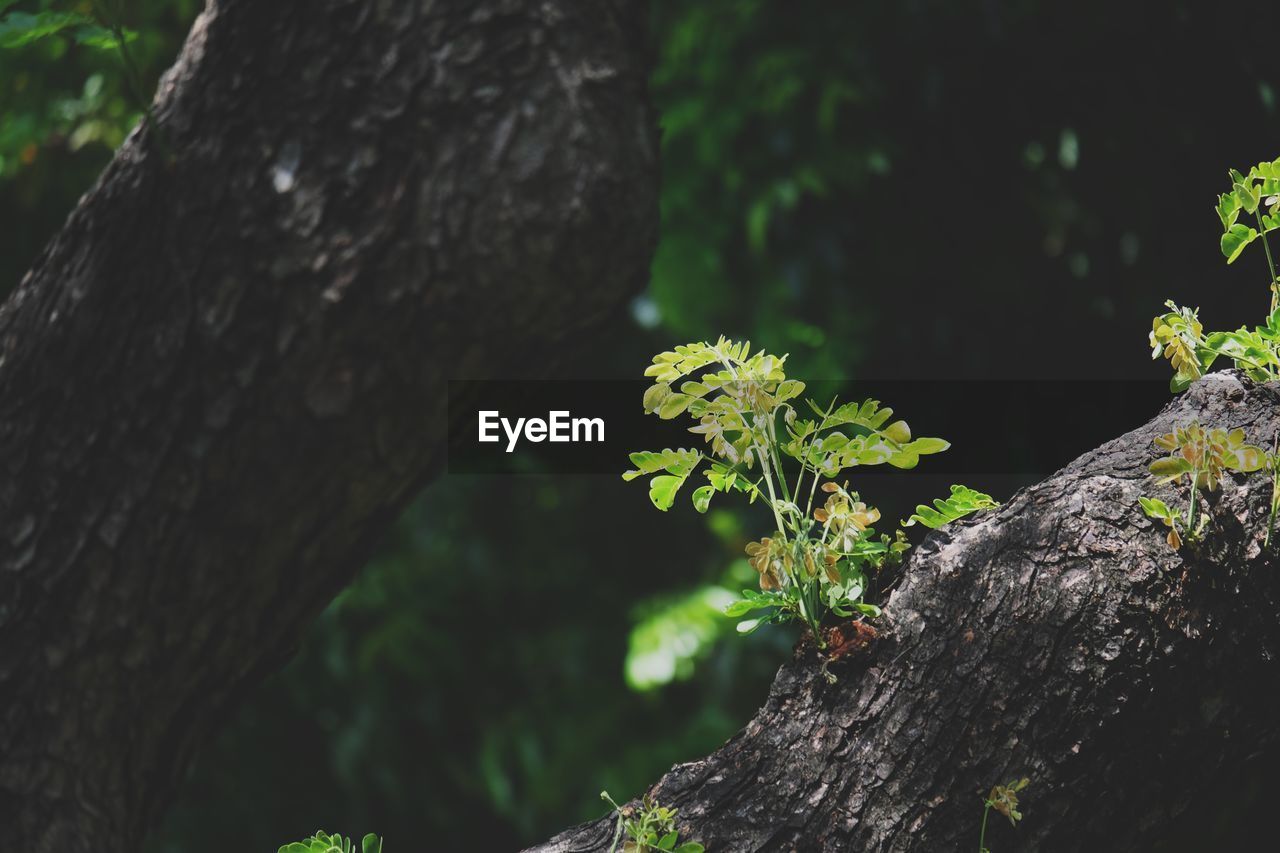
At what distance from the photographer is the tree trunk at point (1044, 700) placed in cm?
72

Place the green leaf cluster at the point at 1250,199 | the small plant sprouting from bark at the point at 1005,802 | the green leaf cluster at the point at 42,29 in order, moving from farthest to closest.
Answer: the green leaf cluster at the point at 42,29 < the green leaf cluster at the point at 1250,199 < the small plant sprouting from bark at the point at 1005,802

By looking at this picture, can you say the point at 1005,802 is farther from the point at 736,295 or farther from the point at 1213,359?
the point at 736,295

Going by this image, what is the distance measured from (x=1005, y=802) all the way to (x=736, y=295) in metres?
1.50

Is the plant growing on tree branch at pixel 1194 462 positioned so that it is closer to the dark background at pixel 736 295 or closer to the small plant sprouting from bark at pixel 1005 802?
the small plant sprouting from bark at pixel 1005 802

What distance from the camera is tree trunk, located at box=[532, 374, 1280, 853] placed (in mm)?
716

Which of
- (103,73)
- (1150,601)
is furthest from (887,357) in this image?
(103,73)

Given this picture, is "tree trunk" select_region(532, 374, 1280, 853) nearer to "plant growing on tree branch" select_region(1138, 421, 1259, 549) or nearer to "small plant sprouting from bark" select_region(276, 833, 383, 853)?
"plant growing on tree branch" select_region(1138, 421, 1259, 549)

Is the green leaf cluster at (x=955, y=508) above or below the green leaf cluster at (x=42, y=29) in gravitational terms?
below

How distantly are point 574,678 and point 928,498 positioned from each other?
1.08 meters

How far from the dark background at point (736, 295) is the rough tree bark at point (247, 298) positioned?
0.68ft

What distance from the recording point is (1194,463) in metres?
0.72

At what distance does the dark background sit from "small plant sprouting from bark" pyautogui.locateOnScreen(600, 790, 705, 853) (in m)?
0.58

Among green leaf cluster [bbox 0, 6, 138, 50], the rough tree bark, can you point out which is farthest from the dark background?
green leaf cluster [bbox 0, 6, 138, 50]

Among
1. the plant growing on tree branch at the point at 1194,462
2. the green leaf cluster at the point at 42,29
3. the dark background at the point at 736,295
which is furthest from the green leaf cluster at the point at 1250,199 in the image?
the green leaf cluster at the point at 42,29
